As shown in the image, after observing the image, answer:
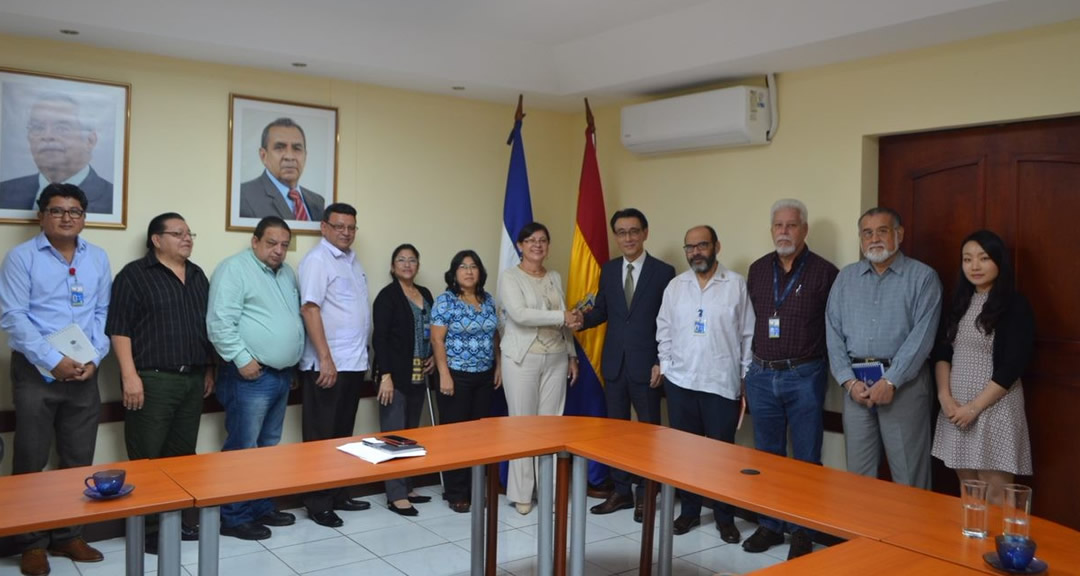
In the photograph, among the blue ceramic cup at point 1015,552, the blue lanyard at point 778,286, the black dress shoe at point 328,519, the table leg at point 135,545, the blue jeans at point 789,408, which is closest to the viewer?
the blue ceramic cup at point 1015,552

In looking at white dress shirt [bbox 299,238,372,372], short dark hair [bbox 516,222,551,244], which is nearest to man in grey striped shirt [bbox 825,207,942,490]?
short dark hair [bbox 516,222,551,244]

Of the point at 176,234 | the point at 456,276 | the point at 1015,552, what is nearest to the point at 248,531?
the point at 176,234

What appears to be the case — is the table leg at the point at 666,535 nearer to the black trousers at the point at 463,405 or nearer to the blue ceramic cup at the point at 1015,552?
the blue ceramic cup at the point at 1015,552

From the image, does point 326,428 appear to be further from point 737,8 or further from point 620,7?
point 737,8

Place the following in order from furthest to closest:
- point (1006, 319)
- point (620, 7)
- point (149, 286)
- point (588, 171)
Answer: point (588, 171)
point (620, 7)
point (149, 286)
point (1006, 319)

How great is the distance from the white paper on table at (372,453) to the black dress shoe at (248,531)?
61.6 inches

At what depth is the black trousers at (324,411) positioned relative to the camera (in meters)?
4.81

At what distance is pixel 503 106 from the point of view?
603cm

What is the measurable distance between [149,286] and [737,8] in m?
3.34

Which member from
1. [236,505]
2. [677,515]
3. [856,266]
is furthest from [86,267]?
[856,266]

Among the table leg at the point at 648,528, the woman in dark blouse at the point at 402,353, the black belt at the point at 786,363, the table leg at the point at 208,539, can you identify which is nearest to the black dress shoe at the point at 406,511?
the woman in dark blouse at the point at 402,353

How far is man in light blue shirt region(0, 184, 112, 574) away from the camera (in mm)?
3941

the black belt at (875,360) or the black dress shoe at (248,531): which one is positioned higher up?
the black belt at (875,360)

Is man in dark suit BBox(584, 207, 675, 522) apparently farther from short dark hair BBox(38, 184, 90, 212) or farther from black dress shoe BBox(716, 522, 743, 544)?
short dark hair BBox(38, 184, 90, 212)
